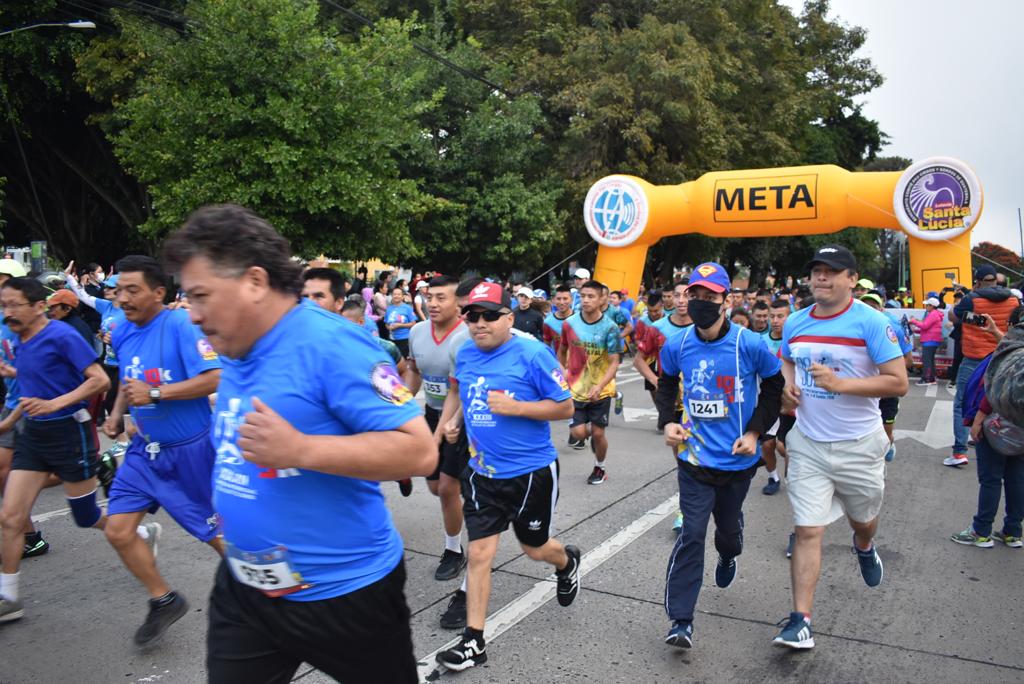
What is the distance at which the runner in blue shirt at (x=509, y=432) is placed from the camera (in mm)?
4238

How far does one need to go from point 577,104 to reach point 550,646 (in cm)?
2102

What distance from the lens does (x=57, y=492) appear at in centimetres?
746

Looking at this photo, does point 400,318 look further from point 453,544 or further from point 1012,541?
point 1012,541

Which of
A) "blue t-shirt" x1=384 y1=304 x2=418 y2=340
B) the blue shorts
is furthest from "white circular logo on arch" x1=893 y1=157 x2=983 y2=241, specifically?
the blue shorts

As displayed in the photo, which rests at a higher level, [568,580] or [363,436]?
[363,436]

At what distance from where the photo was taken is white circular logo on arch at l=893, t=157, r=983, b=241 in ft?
53.1

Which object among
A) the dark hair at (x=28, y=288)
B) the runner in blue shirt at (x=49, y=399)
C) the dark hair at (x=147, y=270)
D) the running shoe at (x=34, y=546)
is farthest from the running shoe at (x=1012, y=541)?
the running shoe at (x=34, y=546)

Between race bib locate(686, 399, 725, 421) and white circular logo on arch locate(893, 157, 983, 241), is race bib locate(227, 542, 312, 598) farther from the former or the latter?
white circular logo on arch locate(893, 157, 983, 241)

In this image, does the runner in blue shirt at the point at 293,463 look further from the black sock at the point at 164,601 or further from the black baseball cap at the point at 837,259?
the black baseball cap at the point at 837,259

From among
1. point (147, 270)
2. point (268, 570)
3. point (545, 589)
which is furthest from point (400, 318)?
point (268, 570)

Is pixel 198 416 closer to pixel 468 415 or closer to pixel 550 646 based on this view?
pixel 468 415

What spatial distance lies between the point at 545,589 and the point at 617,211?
1533cm

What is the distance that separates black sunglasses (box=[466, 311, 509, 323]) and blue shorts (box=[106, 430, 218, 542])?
151 cm

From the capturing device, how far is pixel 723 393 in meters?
4.38
